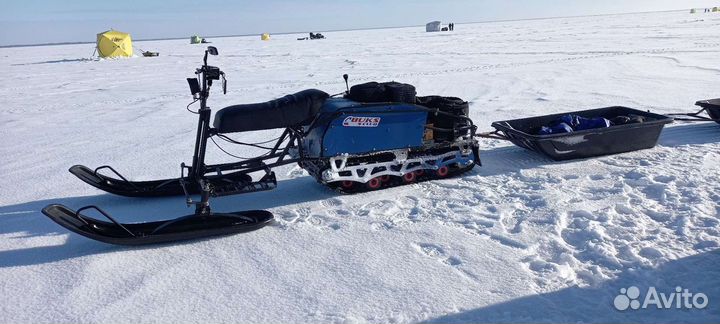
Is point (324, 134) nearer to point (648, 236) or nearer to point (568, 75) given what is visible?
point (648, 236)

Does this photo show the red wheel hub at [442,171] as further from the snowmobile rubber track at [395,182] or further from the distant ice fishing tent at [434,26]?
the distant ice fishing tent at [434,26]

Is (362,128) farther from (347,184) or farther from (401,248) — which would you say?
(401,248)

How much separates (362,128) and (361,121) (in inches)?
2.4

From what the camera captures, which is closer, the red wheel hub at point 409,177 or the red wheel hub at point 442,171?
the red wheel hub at point 409,177

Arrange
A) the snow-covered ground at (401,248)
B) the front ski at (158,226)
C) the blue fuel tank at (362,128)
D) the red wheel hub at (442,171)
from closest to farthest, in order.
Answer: the snow-covered ground at (401,248)
the front ski at (158,226)
the blue fuel tank at (362,128)
the red wheel hub at (442,171)

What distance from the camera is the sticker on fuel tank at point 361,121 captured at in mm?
3855

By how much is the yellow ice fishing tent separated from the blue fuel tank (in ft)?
91.5

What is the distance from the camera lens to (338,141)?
389 cm

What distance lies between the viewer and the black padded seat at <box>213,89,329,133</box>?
3590 millimetres

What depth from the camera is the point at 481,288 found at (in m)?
2.54

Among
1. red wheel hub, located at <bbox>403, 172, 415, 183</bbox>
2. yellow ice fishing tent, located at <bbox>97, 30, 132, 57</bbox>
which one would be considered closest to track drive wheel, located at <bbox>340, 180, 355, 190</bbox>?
red wheel hub, located at <bbox>403, 172, 415, 183</bbox>

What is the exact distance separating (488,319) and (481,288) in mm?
271

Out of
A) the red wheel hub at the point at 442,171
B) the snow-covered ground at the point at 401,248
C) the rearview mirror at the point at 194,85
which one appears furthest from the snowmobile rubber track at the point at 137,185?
the red wheel hub at the point at 442,171

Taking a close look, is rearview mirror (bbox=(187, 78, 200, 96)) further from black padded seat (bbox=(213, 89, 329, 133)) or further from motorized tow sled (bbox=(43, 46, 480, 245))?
black padded seat (bbox=(213, 89, 329, 133))
